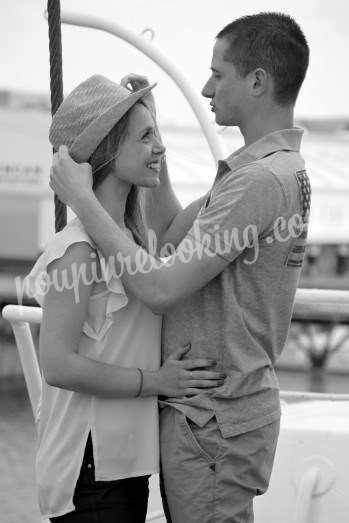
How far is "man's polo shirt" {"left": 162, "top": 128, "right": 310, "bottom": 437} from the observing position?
177 centimetres

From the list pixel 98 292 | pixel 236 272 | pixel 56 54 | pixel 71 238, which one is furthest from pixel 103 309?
pixel 56 54

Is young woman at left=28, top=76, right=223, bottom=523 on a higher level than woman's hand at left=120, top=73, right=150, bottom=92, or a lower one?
lower

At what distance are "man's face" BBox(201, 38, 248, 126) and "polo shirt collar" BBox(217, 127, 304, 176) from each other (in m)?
0.06

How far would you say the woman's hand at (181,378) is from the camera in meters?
1.82

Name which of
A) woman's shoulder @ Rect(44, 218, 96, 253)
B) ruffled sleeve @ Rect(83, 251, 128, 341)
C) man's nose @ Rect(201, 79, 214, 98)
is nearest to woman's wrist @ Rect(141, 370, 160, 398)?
ruffled sleeve @ Rect(83, 251, 128, 341)

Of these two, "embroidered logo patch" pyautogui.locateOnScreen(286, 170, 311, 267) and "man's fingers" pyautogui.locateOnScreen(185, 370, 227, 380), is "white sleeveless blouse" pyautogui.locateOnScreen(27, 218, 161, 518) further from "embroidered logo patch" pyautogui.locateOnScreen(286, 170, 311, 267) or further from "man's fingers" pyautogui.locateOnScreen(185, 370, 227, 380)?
"embroidered logo patch" pyautogui.locateOnScreen(286, 170, 311, 267)

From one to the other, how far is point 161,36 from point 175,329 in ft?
27.5

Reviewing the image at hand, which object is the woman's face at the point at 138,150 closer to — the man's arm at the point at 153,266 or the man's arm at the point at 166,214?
the man's arm at the point at 153,266

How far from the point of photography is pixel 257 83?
185 cm

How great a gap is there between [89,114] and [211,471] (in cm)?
65

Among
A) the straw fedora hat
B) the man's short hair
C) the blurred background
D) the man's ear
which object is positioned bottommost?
the blurred background

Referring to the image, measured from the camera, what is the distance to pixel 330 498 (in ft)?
7.85

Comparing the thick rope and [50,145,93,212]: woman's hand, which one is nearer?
[50,145,93,212]: woman's hand

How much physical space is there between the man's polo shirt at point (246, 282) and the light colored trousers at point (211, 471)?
2cm
